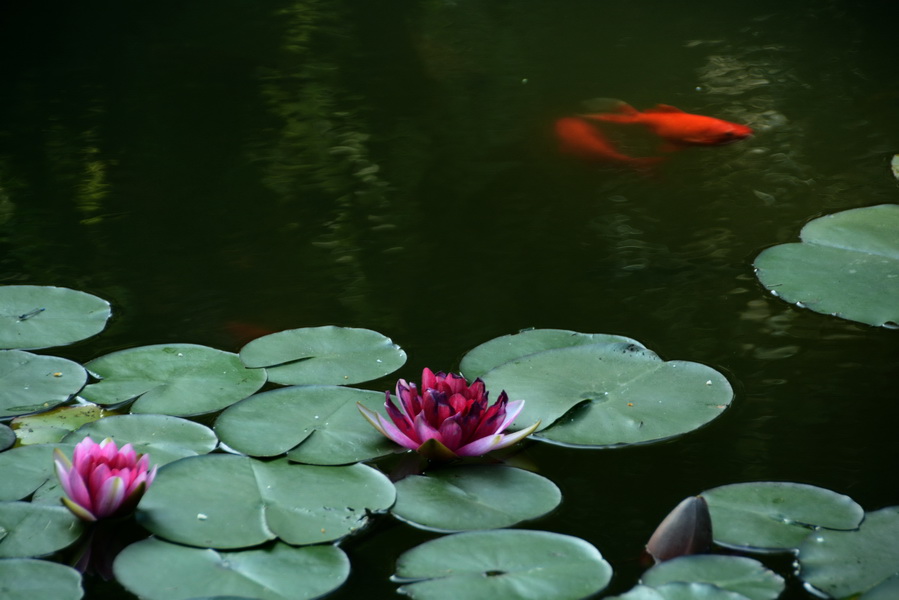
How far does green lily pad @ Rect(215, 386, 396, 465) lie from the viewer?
4.40ft

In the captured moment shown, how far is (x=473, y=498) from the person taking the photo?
1.24 meters

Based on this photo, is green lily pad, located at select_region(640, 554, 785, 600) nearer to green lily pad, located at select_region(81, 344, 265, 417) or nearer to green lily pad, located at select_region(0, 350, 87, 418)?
green lily pad, located at select_region(81, 344, 265, 417)

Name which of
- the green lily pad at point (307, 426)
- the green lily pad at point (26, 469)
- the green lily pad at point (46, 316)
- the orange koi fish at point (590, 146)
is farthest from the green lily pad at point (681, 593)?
the orange koi fish at point (590, 146)

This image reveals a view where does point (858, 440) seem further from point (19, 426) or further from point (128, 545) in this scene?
point (19, 426)

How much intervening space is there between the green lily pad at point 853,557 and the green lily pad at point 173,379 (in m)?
0.89

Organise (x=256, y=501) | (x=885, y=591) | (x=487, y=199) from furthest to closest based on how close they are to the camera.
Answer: (x=487, y=199) → (x=256, y=501) → (x=885, y=591)

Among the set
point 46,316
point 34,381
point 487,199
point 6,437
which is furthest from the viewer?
point 487,199

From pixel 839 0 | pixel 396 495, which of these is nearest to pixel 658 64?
pixel 839 0

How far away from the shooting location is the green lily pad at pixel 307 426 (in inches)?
52.7

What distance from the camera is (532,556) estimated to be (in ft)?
3.64

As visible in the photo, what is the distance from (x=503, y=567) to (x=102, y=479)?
54cm

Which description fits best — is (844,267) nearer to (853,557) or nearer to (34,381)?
(853,557)

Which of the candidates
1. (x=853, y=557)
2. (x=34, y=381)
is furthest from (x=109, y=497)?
(x=853, y=557)

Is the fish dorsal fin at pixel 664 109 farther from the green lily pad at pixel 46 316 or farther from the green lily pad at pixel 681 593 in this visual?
the green lily pad at pixel 681 593
